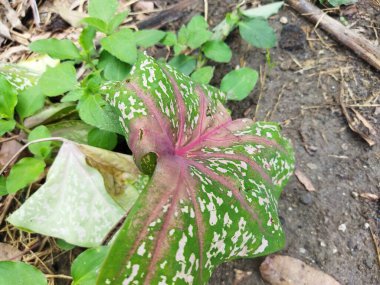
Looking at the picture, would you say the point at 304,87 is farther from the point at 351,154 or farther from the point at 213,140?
the point at 213,140

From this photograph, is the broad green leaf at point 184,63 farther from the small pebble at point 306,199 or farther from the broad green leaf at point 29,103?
the small pebble at point 306,199

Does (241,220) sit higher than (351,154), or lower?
higher

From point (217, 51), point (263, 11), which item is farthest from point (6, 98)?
point (263, 11)

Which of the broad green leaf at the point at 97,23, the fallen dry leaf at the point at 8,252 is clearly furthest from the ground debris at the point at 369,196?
the fallen dry leaf at the point at 8,252

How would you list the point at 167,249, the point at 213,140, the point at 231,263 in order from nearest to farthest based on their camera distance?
the point at 167,249 < the point at 213,140 < the point at 231,263

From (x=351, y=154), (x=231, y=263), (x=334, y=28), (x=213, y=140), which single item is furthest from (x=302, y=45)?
(x=231, y=263)

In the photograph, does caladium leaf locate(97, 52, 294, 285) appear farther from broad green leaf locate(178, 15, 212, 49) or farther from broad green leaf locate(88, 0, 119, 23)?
broad green leaf locate(88, 0, 119, 23)
